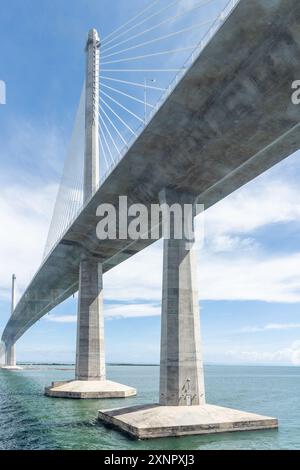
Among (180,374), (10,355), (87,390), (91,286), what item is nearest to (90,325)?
(91,286)

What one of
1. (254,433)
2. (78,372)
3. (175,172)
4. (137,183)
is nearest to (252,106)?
(175,172)

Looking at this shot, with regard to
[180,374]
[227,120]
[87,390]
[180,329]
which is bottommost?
[87,390]

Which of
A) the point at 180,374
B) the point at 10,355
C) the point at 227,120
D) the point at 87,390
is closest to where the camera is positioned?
the point at 227,120

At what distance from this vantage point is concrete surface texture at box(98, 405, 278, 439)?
25.0 meters

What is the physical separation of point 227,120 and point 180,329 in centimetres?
1406

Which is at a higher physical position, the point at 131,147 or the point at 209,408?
the point at 131,147

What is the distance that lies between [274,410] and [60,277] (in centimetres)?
3838

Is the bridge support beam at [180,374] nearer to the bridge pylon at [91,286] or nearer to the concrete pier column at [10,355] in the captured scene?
the bridge pylon at [91,286]

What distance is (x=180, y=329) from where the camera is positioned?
31.6 meters

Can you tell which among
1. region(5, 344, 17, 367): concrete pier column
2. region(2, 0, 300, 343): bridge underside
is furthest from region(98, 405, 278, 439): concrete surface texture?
region(5, 344, 17, 367): concrete pier column

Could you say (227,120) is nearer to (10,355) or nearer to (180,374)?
(180,374)

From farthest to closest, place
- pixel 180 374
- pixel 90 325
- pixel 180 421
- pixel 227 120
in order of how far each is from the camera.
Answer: pixel 90 325 → pixel 180 374 → pixel 227 120 → pixel 180 421

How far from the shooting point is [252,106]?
26047 millimetres
